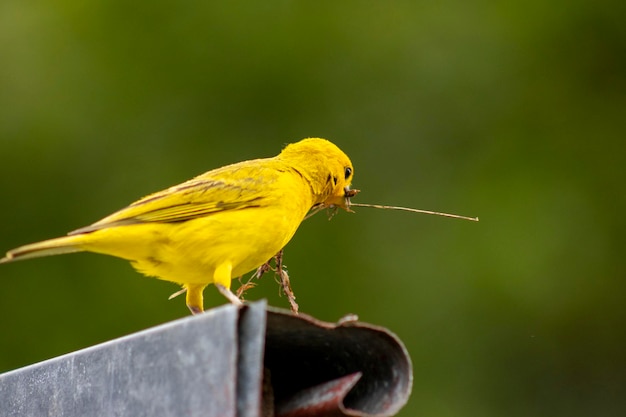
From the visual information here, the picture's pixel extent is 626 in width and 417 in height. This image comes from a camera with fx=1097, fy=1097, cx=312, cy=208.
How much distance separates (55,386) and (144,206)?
179 cm

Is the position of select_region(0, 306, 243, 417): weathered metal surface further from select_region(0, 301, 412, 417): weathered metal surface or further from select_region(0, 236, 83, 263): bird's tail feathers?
select_region(0, 236, 83, 263): bird's tail feathers

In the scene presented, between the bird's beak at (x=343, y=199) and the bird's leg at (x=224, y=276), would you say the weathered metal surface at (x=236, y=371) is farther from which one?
the bird's beak at (x=343, y=199)

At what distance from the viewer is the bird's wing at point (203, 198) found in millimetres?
5250

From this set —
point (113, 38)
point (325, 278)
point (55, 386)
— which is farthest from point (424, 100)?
point (55, 386)

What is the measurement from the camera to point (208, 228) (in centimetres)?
539

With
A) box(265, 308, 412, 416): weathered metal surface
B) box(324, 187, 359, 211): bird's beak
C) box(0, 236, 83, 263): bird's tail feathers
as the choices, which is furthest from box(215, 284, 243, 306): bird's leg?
box(265, 308, 412, 416): weathered metal surface

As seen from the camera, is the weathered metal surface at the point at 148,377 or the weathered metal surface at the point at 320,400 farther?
the weathered metal surface at the point at 320,400

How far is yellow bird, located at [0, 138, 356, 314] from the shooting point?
5.19 m

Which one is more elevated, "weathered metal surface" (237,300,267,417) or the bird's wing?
the bird's wing

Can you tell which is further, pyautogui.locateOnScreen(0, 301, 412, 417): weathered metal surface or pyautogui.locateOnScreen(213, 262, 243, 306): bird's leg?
pyautogui.locateOnScreen(213, 262, 243, 306): bird's leg

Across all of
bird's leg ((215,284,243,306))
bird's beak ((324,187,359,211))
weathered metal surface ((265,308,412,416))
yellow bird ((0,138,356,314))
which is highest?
bird's beak ((324,187,359,211))

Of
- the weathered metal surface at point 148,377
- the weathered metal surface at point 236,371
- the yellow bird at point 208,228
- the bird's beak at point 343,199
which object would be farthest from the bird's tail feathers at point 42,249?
the bird's beak at point 343,199

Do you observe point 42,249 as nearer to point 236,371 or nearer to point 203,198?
point 203,198

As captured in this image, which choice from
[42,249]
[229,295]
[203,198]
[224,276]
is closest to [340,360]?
[42,249]
